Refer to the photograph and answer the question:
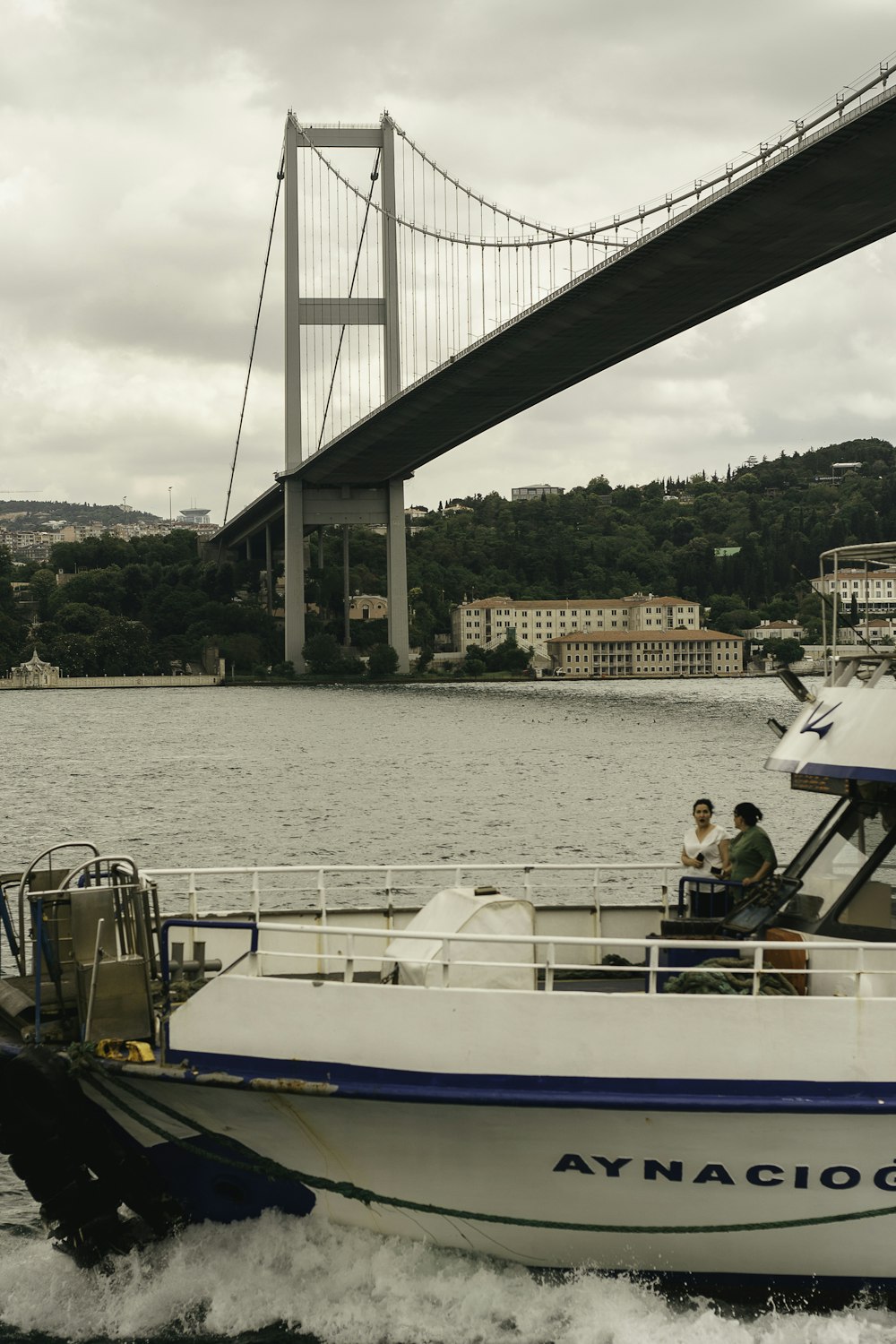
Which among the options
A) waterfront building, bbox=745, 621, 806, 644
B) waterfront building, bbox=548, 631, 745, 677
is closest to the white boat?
waterfront building, bbox=745, 621, 806, 644

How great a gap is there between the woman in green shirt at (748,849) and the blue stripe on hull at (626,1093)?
1.89m

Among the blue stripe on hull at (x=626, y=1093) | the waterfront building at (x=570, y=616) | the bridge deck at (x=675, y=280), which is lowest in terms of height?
the blue stripe on hull at (x=626, y=1093)

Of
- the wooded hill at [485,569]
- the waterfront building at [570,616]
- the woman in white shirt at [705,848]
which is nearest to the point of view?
the woman in white shirt at [705,848]

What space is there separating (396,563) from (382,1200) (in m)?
79.8

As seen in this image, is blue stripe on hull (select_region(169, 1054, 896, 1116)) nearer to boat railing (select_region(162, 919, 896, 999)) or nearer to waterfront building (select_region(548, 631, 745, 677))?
boat railing (select_region(162, 919, 896, 999))

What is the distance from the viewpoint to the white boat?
21.3 feet

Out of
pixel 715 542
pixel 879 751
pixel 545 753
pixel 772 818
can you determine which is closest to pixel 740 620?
pixel 715 542

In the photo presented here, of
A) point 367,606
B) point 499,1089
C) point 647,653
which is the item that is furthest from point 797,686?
point 647,653

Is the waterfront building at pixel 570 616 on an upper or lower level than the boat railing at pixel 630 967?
upper

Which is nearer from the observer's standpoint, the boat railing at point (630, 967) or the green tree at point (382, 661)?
the boat railing at point (630, 967)

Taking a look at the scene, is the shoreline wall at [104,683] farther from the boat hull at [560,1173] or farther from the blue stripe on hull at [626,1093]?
the blue stripe on hull at [626,1093]

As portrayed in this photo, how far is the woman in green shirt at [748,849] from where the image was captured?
328 inches

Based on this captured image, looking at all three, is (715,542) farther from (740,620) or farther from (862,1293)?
(862,1293)

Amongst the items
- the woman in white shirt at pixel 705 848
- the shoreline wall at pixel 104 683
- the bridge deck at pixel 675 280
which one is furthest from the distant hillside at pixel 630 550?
the woman in white shirt at pixel 705 848
